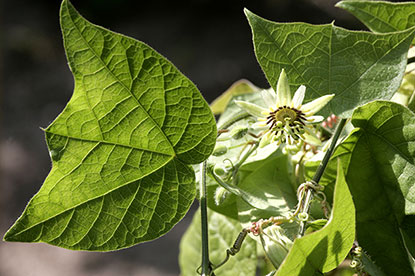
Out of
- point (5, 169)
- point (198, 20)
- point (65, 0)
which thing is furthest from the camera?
point (198, 20)

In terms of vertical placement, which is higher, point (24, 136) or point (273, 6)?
point (273, 6)

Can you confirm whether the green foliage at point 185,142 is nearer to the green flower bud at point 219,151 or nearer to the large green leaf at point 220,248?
the green flower bud at point 219,151

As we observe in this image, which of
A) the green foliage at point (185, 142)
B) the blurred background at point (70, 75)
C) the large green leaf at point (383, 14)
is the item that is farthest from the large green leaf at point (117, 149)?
the blurred background at point (70, 75)

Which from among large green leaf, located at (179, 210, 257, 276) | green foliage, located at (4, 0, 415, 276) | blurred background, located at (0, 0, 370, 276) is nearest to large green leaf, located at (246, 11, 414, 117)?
green foliage, located at (4, 0, 415, 276)

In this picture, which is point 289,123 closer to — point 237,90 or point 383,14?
point 383,14

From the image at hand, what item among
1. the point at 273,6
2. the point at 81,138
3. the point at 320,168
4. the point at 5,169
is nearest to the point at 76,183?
the point at 81,138

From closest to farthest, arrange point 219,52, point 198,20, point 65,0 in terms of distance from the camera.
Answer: point 65,0
point 219,52
point 198,20

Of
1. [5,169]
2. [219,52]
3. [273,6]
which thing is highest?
[273,6]

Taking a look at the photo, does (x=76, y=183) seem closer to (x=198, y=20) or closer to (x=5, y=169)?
(x=5, y=169)

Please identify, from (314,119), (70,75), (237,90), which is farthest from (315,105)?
(70,75)
